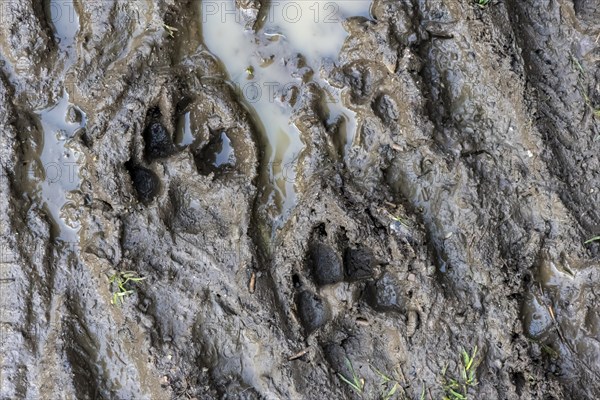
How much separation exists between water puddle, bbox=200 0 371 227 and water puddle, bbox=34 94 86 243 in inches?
45.8

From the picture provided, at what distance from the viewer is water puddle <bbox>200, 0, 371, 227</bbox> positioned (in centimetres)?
383

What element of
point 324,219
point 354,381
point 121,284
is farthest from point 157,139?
point 354,381

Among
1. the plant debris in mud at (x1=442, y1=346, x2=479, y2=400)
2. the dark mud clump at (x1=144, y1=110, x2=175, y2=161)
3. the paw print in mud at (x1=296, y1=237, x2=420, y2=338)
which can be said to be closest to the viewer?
the plant debris in mud at (x1=442, y1=346, x2=479, y2=400)

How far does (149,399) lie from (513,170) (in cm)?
302

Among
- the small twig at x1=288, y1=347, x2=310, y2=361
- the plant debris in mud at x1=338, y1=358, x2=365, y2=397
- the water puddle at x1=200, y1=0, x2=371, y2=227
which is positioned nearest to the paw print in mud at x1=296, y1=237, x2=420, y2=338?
the small twig at x1=288, y1=347, x2=310, y2=361

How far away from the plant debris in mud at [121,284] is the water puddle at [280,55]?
3.87 feet

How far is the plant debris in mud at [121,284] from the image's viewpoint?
3537mm

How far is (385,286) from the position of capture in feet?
12.1

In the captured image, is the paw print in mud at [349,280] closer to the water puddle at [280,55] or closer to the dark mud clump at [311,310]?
the dark mud clump at [311,310]

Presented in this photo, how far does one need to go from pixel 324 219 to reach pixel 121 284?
57.3 inches

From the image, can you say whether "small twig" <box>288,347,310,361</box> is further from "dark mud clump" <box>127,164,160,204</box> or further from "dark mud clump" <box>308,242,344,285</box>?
"dark mud clump" <box>127,164,160,204</box>

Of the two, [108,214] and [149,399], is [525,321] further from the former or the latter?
[108,214]

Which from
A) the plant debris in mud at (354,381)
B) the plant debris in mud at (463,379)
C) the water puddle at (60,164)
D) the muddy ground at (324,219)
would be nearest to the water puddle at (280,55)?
the muddy ground at (324,219)

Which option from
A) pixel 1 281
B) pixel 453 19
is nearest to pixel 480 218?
pixel 453 19
